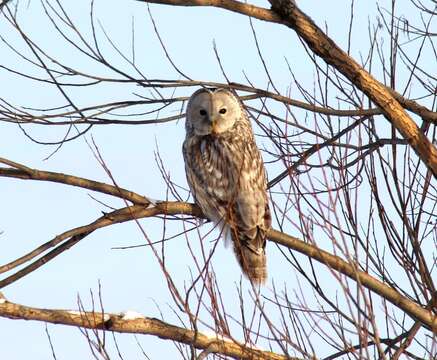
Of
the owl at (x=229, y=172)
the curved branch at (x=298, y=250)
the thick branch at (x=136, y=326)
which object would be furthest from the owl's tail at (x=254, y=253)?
the thick branch at (x=136, y=326)

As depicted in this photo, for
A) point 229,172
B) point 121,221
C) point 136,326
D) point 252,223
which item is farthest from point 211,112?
point 136,326

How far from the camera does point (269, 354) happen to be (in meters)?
5.41

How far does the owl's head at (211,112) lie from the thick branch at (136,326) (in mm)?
2355

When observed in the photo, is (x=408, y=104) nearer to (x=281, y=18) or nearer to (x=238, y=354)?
(x=281, y=18)

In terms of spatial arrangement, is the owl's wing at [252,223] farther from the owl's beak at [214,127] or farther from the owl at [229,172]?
the owl's beak at [214,127]

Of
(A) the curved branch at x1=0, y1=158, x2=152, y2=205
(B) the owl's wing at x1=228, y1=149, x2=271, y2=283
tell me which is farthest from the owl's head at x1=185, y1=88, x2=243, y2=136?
(A) the curved branch at x1=0, y1=158, x2=152, y2=205

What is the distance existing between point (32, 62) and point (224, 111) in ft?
Result: 6.03

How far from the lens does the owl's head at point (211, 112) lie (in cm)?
753

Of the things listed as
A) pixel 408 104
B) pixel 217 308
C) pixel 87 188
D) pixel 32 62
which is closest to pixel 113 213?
pixel 87 188

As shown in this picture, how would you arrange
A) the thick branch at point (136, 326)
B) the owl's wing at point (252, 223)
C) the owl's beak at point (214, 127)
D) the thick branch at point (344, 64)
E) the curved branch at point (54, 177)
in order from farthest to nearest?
the owl's beak at point (214, 127) < the owl's wing at point (252, 223) < the thick branch at point (344, 64) < the curved branch at point (54, 177) < the thick branch at point (136, 326)

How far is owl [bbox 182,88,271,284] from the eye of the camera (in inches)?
264

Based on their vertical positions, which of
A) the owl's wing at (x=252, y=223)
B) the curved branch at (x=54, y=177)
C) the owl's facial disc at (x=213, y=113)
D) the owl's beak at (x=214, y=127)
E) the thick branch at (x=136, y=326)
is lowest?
the thick branch at (x=136, y=326)

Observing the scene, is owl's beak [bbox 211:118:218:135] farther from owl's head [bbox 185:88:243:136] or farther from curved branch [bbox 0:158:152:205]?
curved branch [bbox 0:158:152:205]

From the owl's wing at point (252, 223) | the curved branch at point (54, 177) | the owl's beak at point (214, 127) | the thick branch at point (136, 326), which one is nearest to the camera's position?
the thick branch at point (136, 326)
